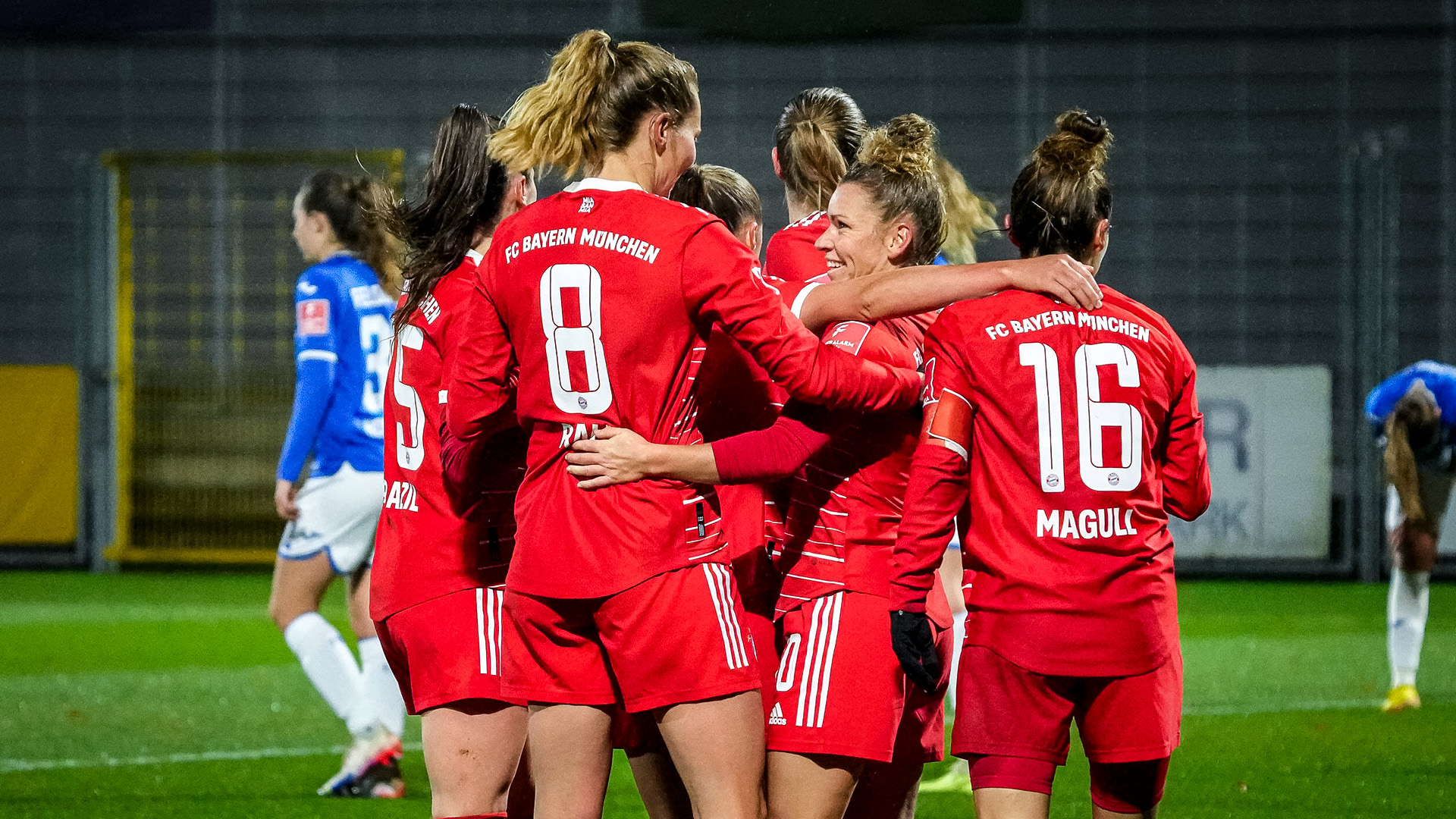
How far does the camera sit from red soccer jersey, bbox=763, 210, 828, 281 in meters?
3.66

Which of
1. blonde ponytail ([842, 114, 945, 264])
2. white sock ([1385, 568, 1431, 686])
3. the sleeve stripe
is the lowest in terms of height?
white sock ([1385, 568, 1431, 686])

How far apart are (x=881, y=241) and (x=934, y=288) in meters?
0.22

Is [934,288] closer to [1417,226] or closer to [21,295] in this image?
[1417,226]

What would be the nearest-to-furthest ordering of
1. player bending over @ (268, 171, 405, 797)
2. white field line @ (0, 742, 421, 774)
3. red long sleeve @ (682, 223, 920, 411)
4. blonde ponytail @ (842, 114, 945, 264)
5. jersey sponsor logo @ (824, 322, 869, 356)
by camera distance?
red long sleeve @ (682, 223, 920, 411)
jersey sponsor logo @ (824, 322, 869, 356)
blonde ponytail @ (842, 114, 945, 264)
player bending over @ (268, 171, 405, 797)
white field line @ (0, 742, 421, 774)

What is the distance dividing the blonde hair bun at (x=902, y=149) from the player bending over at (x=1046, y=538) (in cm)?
30

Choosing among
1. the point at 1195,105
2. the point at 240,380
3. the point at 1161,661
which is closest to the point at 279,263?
the point at 240,380

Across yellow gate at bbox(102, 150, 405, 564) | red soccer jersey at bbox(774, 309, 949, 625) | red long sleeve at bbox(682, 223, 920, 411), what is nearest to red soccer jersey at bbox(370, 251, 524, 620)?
red soccer jersey at bbox(774, 309, 949, 625)

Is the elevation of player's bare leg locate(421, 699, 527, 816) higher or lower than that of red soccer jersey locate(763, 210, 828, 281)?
lower

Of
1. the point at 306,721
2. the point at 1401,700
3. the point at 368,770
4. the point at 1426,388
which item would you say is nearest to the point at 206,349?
the point at 306,721

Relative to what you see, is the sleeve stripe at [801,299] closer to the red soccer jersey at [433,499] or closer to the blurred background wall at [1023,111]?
the red soccer jersey at [433,499]

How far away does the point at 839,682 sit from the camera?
2.94m

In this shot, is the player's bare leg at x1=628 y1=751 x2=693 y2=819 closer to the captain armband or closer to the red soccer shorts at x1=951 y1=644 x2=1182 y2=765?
the red soccer shorts at x1=951 y1=644 x2=1182 y2=765

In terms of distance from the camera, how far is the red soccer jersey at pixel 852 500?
3018mm

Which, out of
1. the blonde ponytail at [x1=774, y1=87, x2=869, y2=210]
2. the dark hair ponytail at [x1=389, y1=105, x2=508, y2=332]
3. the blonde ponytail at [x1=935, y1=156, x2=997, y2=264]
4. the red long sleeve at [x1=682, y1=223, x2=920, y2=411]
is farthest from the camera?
the blonde ponytail at [x1=935, y1=156, x2=997, y2=264]
